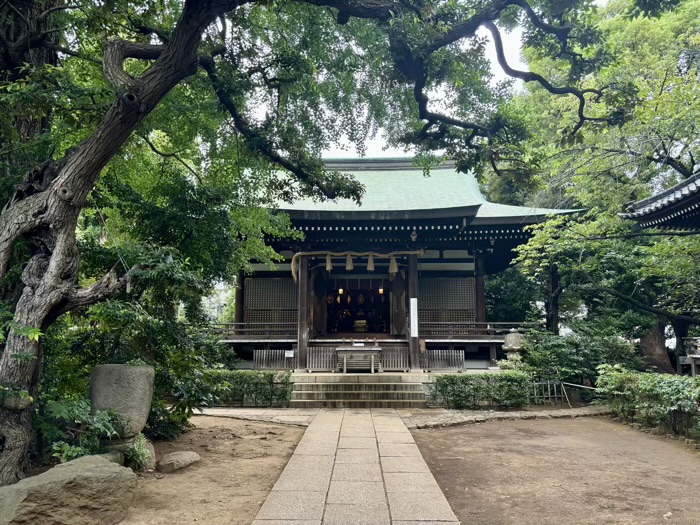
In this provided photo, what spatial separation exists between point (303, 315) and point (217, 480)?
746 cm

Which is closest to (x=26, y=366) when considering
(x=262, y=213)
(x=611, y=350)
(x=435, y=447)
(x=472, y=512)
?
(x=472, y=512)

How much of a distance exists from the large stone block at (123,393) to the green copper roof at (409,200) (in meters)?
5.90

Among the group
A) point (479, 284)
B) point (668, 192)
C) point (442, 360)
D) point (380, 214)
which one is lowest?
point (442, 360)

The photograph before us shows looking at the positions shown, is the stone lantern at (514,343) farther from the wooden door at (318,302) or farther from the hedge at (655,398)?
the wooden door at (318,302)

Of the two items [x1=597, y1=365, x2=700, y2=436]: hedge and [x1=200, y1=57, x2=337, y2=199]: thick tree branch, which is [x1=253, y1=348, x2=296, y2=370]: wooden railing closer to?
[x1=200, y1=57, x2=337, y2=199]: thick tree branch

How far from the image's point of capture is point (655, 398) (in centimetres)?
727

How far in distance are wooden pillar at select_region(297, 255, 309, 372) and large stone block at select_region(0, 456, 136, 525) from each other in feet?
26.6

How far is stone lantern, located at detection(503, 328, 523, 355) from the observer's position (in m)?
11.4

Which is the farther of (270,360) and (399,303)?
(399,303)

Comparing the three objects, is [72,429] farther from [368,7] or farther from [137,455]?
[368,7]

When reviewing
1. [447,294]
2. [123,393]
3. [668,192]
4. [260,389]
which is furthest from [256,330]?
[668,192]

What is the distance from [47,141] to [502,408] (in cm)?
914

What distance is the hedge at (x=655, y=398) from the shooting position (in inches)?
254

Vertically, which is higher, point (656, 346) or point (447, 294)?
point (447, 294)
